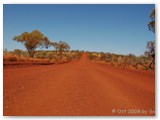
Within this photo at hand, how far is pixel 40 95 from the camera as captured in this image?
6512 mm

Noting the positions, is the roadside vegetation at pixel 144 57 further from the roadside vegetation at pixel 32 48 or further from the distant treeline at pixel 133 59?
the roadside vegetation at pixel 32 48

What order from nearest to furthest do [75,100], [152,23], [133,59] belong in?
[75,100] < [152,23] < [133,59]

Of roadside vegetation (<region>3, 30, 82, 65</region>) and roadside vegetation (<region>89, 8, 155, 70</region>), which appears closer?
roadside vegetation (<region>89, 8, 155, 70</region>)

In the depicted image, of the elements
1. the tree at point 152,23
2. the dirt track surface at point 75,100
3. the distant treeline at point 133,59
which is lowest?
the dirt track surface at point 75,100

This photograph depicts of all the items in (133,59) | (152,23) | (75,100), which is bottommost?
(75,100)

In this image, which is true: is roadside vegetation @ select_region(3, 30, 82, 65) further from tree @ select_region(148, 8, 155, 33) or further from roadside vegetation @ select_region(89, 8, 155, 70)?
tree @ select_region(148, 8, 155, 33)

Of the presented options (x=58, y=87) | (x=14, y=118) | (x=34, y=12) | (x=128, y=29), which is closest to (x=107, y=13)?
(x=128, y=29)

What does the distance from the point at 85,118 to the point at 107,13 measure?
14.3ft

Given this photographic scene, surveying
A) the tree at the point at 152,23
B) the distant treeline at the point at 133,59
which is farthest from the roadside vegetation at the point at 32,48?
the tree at the point at 152,23

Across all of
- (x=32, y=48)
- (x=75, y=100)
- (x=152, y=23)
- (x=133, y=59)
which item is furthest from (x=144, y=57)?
(x=75, y=100)

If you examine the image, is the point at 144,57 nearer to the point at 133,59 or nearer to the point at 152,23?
the point at 133,59

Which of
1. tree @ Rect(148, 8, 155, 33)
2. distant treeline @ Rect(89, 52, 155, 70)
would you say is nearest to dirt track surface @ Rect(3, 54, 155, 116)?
tree @ Rect(148, 8, 155, 33)

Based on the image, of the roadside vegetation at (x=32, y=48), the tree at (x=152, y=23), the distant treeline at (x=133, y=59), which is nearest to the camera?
the tree at (x=152, y=23)

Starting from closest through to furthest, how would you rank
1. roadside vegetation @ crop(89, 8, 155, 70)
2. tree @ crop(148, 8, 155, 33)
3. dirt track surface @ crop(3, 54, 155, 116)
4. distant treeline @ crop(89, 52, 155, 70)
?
dirt track surface @ crop(3, 54, 155, 116)
tree @ crop(148, 8, 155, 33)
roadside vegetation @ crop(89, 8, 155, 70)
distant treeline @ crop(89, 52, 155, 70)
